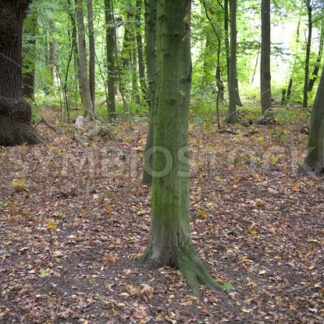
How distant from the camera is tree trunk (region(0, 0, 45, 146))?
26.4 ft

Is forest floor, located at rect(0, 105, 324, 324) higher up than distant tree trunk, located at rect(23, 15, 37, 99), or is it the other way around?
distant tree trunk, located at rect(23, 15, 37, 99)

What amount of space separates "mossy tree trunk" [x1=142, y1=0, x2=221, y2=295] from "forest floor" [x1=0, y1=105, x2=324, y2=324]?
0.29 m

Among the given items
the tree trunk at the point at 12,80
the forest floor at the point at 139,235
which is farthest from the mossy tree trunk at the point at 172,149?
the tree trunk at the point at 12,80

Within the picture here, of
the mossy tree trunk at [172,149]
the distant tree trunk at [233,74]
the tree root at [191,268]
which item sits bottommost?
the tree root at [191,268]

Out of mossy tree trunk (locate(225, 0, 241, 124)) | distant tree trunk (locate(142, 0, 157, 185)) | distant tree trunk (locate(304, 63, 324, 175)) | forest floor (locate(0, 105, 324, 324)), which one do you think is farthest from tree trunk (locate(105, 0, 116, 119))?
distant tree trunk (locate(304, 63, 324, 175))

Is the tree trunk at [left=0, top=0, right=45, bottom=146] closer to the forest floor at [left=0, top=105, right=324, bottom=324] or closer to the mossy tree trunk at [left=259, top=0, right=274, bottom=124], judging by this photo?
the forest floor at [left=0, top=105, right=324, bottom=324]

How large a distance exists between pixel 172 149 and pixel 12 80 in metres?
6.53

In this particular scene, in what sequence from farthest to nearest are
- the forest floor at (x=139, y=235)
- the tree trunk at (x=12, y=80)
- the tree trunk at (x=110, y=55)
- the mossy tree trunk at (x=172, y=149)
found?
the tree trunk at (x=110, y=55) → the tree trunk at (x=12, y=80) → the forest floor at (x=139, y=235) → the mossy tree trunk at (x=172, y=149)

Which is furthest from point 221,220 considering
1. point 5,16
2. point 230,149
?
point 5,16

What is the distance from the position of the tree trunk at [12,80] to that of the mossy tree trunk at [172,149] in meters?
6.03

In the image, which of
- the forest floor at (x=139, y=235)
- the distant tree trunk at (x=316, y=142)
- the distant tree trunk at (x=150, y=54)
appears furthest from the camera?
the distant tree trunk at (x=316, y=142)

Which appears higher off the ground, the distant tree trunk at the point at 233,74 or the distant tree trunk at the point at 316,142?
the distant tree trunk at the point at 233,74

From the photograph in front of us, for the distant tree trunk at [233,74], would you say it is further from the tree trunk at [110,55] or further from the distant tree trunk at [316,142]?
the tree trunk at [110,55]

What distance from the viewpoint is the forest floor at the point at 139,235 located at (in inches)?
148
